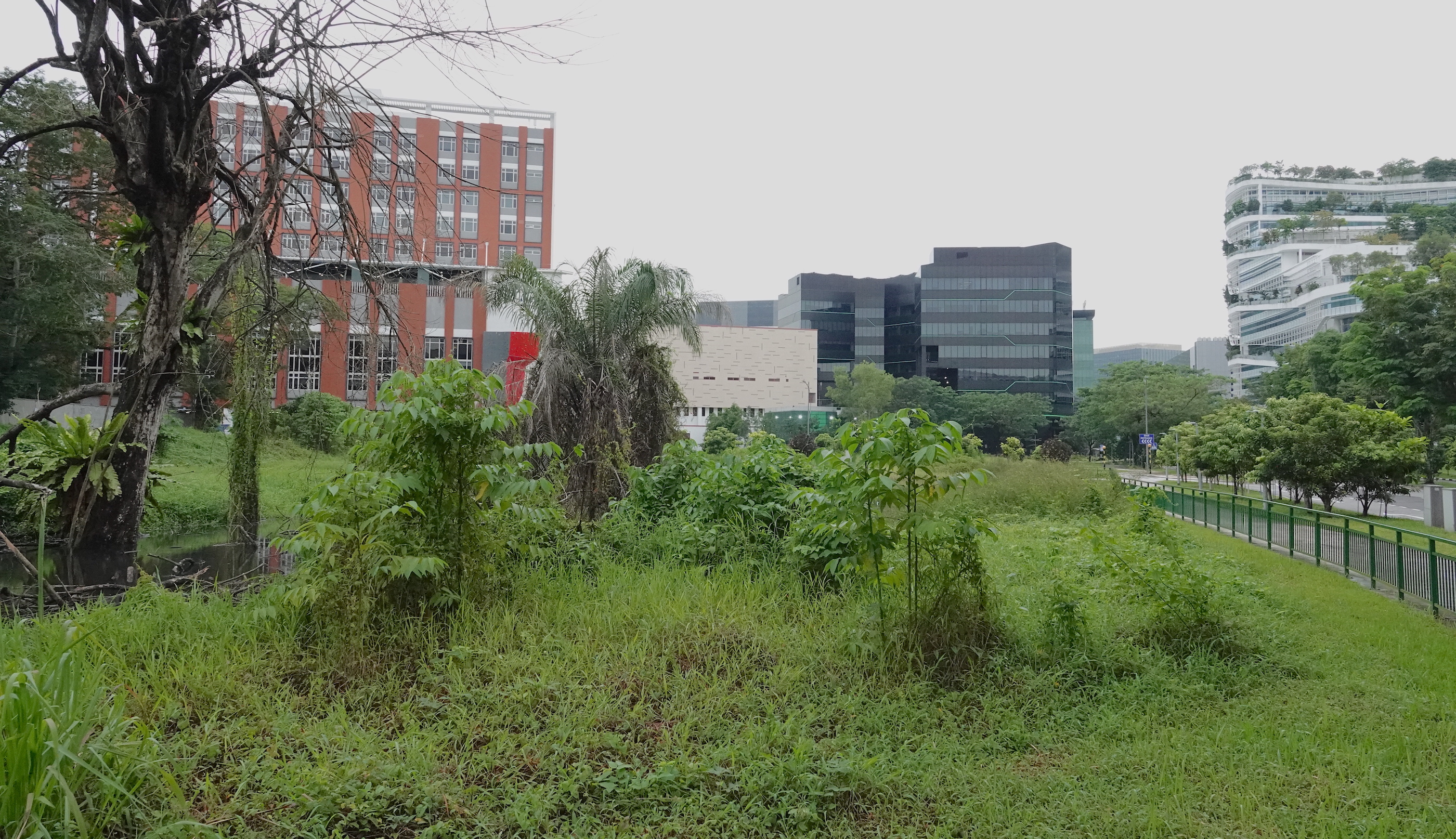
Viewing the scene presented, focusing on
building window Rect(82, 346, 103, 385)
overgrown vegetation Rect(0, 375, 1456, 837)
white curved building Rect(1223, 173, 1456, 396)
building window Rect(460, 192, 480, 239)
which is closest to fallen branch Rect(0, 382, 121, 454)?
overgrown vegetation Rect(0, 375, 1456, 837)

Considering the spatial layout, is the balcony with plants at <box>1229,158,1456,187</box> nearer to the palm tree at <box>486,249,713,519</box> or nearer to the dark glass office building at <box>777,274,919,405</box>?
the dark glass office building at <box>777,274,919,405</box>

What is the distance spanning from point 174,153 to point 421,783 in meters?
6.25

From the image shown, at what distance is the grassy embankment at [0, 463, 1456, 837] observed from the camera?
3350 millimetres

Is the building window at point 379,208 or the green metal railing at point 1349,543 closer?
the building window at point 379,208

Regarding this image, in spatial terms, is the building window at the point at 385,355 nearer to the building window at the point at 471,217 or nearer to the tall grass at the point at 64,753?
the tall grass at the point at 64,753

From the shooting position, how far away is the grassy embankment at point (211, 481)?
14.2 m

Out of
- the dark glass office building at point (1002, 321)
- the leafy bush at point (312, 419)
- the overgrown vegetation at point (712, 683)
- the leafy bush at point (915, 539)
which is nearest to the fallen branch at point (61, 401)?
the overgrown vegetation at point (712, 683)

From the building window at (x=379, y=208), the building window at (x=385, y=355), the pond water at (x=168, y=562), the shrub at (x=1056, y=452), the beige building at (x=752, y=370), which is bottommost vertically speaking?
the pond water at (x=168, y=562)

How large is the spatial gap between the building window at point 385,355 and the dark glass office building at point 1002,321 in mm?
86135

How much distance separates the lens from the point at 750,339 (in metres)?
88.8

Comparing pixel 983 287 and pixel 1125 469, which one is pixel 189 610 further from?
pixel 983 287

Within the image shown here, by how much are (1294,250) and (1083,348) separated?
28208 mm

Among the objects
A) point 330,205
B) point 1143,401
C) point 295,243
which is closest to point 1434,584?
point 330,205

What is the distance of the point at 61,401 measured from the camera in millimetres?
7727
